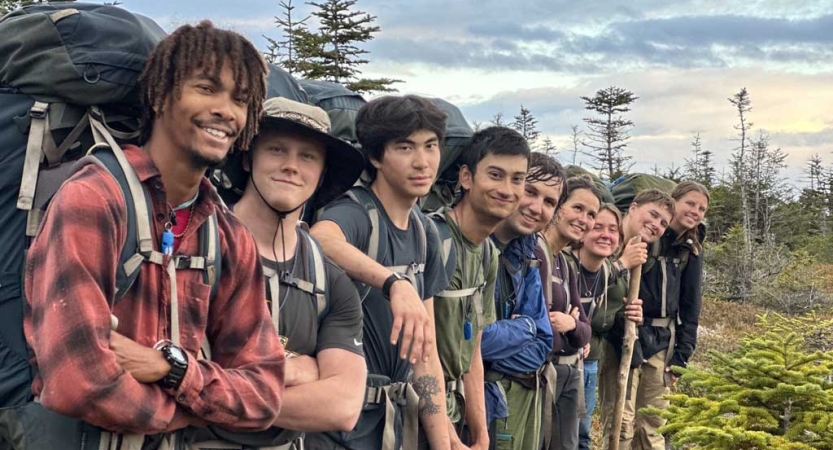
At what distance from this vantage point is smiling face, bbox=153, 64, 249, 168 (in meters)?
2.31

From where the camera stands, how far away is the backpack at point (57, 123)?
222 centimetres

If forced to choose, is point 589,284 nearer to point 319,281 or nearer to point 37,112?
point 319,281

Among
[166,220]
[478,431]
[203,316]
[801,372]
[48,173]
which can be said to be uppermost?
[48,173]

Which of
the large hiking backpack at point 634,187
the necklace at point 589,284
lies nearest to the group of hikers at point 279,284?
the necklace at point 589,284

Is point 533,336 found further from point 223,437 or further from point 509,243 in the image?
point 223,437

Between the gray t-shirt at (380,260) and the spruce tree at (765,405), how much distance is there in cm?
212

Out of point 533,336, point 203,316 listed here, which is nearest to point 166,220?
point 203,316

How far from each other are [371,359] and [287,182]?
1118 millimetres

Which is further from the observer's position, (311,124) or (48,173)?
(311,124)

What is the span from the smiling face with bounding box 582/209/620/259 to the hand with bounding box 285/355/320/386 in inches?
169

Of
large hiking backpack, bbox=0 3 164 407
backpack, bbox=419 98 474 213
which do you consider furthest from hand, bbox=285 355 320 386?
backpack, bbox=419 98 474 213

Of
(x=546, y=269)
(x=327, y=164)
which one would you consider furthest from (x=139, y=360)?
(x=546, y=269)

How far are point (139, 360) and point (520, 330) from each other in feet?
11.0

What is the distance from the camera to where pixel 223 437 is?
2.58 meters
